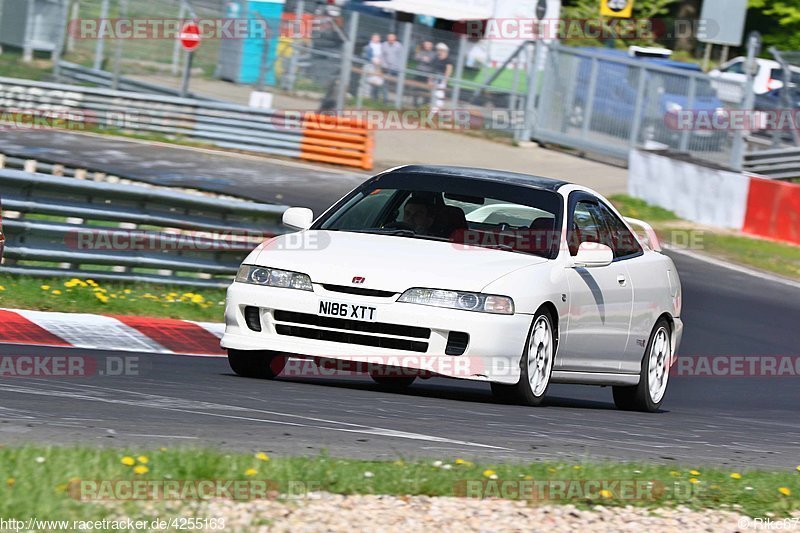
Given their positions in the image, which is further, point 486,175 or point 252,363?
point 486,175

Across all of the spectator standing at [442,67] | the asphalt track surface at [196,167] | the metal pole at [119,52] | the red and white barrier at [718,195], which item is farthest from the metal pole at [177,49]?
the red and white barrier at [718,195]

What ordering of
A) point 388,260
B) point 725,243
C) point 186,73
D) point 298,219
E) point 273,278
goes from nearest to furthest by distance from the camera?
point 388,260 < point 273,278 < point 298,219 < point 725,243 < point 186,73

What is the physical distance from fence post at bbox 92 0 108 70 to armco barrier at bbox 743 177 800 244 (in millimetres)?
13268

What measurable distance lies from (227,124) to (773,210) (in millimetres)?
10594

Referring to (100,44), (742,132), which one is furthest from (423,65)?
(742,132)

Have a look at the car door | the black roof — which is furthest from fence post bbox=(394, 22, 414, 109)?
the black roof

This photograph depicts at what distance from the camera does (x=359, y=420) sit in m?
7.49

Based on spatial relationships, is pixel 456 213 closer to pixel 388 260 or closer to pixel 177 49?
pixel 388 260

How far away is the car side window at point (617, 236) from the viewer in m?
10.1

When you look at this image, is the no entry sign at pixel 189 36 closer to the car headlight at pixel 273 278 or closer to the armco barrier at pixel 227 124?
the armco barrier at pixel 227 124

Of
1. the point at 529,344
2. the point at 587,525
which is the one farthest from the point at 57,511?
the point at 529,344

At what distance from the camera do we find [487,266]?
28.4ft

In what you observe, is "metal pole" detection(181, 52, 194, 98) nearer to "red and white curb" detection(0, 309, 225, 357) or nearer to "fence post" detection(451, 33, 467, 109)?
"fence post" detection(451, 33, 467, 109)

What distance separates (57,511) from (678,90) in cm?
2509
